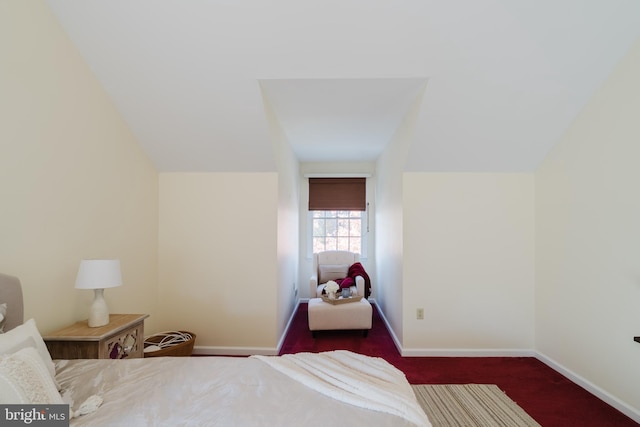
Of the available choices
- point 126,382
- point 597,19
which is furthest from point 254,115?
point 597,19

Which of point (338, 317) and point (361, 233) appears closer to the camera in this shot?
point (338, 317)

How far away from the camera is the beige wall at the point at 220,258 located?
3064 mm

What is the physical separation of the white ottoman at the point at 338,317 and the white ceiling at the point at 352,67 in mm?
1709

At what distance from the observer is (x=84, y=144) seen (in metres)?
2.16

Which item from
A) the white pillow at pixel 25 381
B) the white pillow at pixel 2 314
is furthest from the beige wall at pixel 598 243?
the white pillow at pixel 2 314

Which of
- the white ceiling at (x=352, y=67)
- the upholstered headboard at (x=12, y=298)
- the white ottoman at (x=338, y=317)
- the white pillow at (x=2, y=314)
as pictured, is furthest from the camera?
the white ottoman at (x=338, y=317)

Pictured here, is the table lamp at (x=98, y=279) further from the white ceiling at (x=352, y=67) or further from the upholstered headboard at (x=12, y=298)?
the white ceiling at (x=352, y=67)

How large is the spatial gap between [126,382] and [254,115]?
2032 mm

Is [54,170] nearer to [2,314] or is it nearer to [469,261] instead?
[2,314]

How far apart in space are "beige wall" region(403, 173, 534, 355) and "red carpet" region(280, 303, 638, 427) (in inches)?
7.5

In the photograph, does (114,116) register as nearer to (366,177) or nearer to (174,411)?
(174,411)

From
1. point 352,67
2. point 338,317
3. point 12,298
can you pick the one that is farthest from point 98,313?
point 352,67

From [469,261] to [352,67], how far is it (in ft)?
7.39

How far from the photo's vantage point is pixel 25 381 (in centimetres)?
105
